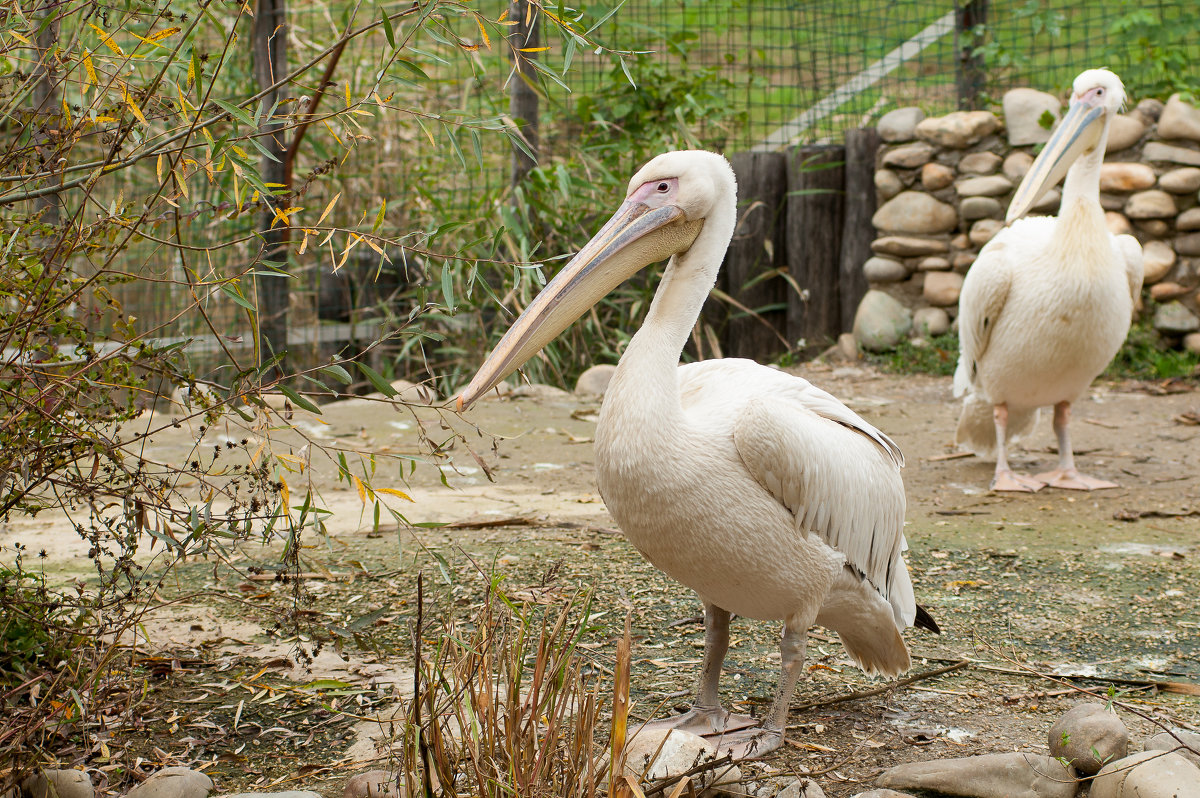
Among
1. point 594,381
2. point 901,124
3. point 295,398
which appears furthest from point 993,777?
point 901,124

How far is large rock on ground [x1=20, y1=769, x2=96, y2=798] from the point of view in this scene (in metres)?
1.97

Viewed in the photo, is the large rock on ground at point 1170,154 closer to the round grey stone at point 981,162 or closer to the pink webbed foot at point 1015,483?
the round grey stone at point 981,162

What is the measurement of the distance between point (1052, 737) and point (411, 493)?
289 centimetres

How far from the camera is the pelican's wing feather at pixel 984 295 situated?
474cm

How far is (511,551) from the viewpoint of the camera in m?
3.73

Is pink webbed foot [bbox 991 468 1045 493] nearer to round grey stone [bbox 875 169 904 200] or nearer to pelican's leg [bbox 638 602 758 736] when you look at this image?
pelican's leg [bbox 638 602 758 736]

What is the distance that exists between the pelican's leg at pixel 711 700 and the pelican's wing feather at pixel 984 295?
2.77m

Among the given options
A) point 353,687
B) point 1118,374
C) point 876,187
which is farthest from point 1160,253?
point 353,687

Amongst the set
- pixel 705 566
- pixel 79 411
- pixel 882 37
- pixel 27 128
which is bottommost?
pixel 705 566

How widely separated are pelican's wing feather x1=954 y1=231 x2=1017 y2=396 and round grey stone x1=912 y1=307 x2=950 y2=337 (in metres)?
2.50

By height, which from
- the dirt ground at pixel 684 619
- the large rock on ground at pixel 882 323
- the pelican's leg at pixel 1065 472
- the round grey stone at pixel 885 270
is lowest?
the dirt ground at pixel 684 619

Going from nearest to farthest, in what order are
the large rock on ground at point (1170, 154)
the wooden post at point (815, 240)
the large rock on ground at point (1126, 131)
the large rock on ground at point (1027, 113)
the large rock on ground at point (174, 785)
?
the large rock on ground at point (174, 785) → the large rock on ground at point (1170, 154) → the large rock on ground at point (1126, 131) → the large rock on ground at point (1027, 113) → the wooden post at point (815, 240)

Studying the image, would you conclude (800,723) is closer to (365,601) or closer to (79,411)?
(365,601)

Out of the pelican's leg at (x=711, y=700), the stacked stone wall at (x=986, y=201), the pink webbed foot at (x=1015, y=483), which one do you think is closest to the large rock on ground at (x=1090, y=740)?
the pelican's leg at (x=711, y=700)
